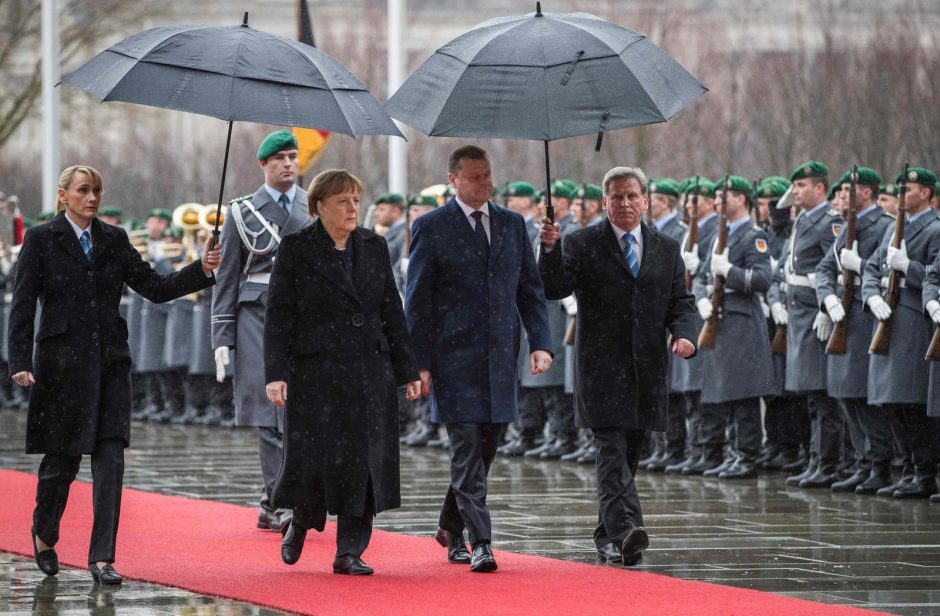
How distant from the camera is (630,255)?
30.5 ft

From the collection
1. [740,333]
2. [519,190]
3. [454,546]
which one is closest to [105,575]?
[454,546]

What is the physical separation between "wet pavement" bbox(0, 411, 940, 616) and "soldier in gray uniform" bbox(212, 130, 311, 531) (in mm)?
926

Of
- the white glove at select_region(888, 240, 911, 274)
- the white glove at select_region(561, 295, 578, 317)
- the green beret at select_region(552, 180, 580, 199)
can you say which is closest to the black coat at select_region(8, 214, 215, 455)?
the white glove at select_region(888, 240, 911, 274)

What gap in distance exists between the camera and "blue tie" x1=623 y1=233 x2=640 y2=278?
30.4 feet

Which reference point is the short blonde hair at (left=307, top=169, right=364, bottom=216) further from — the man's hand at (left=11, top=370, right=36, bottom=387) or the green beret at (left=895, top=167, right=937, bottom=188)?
the green beret at (left=895, top=167, right=937, bottom=188)

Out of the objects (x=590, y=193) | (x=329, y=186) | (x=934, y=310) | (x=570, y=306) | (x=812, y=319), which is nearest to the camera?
(x=329, y=186)

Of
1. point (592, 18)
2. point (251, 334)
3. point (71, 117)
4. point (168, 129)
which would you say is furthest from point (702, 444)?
point (168, 129)

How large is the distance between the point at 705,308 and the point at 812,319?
82 cm

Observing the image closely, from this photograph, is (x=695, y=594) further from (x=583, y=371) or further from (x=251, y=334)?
(x=251, y=334)

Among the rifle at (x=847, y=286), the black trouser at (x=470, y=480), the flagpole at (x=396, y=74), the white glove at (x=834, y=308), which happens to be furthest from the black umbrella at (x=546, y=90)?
the flagpole at (x=396, y=74)

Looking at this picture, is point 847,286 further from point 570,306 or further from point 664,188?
point 570,306

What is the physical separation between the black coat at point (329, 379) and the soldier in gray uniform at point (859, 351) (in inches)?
193

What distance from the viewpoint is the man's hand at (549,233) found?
883 cm

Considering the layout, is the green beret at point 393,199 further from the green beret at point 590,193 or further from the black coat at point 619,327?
the black coat at point 619,327
